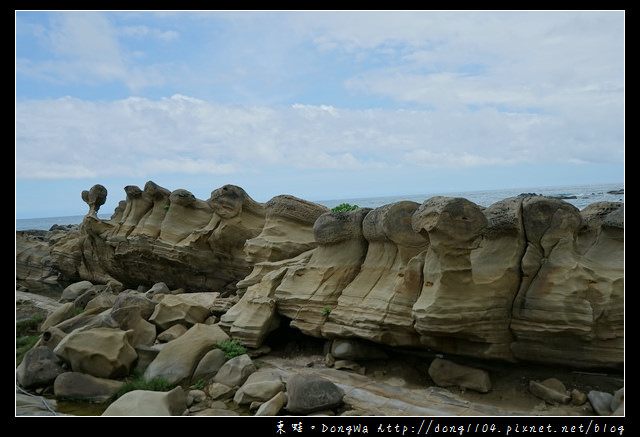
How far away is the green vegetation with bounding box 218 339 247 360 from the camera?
28.7 feet

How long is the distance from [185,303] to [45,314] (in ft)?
17.9

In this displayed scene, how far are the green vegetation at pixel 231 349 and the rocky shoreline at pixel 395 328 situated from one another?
10 centimetres

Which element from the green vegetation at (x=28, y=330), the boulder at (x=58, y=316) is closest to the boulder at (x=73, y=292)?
the green vegetation at (x=28, y=330)

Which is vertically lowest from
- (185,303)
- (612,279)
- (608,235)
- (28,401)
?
(28,401)

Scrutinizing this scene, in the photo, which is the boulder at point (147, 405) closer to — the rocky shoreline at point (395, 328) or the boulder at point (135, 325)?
the rocky shoreline at point (395, 328)

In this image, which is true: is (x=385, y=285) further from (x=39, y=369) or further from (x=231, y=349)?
(x=39, y=369)

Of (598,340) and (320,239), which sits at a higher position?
(320,239)

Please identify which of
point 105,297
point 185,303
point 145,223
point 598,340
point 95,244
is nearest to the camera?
point 598,340

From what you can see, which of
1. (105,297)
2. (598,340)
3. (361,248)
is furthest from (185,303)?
(598,340)

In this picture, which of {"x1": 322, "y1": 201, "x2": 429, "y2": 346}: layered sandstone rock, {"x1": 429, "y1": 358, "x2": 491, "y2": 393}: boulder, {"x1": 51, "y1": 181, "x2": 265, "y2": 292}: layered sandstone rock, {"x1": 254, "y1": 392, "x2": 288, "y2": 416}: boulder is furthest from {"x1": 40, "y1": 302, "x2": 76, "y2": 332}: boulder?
{"x1": 429, "y1": 358, "x2": 491, "y2": 393}: boulder

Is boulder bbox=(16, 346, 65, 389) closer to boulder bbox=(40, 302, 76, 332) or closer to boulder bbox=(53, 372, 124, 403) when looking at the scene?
boulder bbox=(53, 372, 124, 403)

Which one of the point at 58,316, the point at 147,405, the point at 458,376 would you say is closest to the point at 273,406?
the point at 147,405

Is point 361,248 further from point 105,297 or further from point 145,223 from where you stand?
point 145,223

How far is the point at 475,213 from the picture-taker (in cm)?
684
